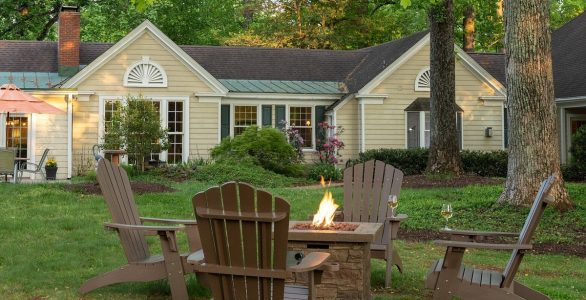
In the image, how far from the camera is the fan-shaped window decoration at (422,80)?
2295 cm

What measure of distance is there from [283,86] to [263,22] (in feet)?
35.0

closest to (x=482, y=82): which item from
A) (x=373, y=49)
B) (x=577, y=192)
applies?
(x=373, y=49)

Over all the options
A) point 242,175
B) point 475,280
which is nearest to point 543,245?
point 475,280

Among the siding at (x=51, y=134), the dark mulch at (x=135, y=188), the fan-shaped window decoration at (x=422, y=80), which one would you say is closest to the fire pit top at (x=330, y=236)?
the dark mulch at (x=135, y=188)

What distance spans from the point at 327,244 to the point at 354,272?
0.29 metres

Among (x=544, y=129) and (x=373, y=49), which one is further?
(x=373, y=49)

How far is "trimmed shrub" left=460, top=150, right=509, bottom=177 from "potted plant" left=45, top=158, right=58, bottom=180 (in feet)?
36.9

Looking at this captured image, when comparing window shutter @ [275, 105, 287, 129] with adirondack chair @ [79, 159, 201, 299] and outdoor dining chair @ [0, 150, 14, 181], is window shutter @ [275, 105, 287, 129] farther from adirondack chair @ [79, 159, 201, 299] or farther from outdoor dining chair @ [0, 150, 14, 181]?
adirondack chair @ [79, 159, 201, 299]

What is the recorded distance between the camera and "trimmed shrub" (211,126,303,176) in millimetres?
19219

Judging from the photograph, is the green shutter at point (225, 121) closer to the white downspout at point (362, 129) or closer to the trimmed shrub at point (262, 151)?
the trimmed shrub at point (262, 151)

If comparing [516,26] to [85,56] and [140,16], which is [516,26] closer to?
[85,56]

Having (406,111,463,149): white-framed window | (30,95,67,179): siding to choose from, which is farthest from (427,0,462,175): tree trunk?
(30,95,67,179): siding

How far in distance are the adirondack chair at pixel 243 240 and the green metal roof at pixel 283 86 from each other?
59.5 ft

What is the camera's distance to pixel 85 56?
2302 centimetres
